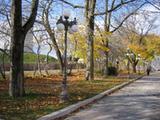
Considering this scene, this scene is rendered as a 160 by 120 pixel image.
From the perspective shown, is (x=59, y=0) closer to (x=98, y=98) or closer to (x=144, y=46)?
(x=98, y=98)

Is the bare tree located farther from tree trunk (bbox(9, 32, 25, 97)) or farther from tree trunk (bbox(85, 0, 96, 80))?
tree trunk (bbox(85, 0, 96, 80))

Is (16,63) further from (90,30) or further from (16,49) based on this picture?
(90,30)

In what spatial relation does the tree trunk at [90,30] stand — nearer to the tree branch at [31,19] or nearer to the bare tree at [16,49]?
the tree branch at [31,19]

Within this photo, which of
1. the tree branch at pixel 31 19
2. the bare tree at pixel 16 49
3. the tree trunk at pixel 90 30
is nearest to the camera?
the bare tree at pixel 16 49

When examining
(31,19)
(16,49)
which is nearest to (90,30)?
(31,19)

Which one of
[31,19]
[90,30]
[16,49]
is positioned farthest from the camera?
[90,30]

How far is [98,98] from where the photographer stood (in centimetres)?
2112

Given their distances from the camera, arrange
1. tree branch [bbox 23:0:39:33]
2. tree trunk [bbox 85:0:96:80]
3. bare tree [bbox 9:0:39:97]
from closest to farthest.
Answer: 1. bare tree [bbox 9:0:39:97]
2. tree branch [bbox 23:0:39:33]
3. tree trunk [bbox 85:0:96:80]

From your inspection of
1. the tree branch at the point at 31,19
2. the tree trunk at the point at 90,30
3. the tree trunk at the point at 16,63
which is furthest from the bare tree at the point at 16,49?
the tree trunk at the point at 90,30

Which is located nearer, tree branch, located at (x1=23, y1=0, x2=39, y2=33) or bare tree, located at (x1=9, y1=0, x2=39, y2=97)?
bare tree, located at (x1=9, y1=0, x2=39, y2=97)

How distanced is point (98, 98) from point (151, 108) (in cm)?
463

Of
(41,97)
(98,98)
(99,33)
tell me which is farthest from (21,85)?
(99,33)

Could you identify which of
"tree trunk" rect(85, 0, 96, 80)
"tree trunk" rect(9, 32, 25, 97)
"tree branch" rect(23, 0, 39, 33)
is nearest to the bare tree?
"tree trunk" rect(9, 32, 25, 97)

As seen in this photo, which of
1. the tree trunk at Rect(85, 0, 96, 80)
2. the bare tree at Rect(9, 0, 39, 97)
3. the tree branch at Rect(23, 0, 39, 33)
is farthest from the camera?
the tree trunk at Rect(85, 0, 96, 80)
